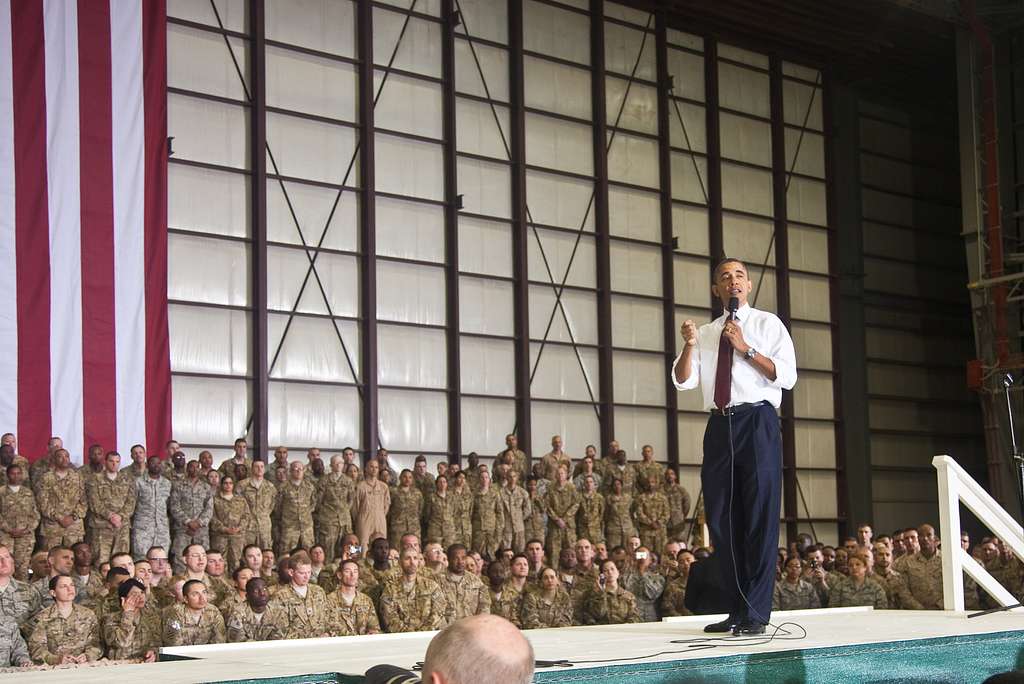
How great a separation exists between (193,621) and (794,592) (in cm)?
632

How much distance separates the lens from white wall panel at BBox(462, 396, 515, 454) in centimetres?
1636

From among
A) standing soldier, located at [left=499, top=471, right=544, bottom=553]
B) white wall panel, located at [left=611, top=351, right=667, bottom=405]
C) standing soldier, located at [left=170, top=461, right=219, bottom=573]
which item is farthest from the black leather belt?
white wall panel, located at [left=611, top=351, right=667, bottom=405]

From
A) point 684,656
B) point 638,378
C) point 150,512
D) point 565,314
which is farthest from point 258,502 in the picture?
point 684,656

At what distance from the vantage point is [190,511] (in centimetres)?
1275

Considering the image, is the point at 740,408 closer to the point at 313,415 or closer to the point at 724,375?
the point at 724,375

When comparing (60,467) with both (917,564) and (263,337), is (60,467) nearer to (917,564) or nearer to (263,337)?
(263,337)

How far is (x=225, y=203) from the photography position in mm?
14688

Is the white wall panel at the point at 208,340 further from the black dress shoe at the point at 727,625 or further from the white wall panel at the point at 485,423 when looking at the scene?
the black dress shoe at the point at 727,625

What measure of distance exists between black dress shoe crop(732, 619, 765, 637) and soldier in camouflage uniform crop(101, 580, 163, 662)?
5.67 metres

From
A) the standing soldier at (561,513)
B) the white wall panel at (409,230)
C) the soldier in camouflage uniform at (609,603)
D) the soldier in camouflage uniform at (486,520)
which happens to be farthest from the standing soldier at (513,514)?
the white wall panel at (409,230)

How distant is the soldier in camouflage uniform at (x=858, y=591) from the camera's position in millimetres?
12609

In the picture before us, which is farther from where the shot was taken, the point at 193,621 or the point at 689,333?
the point at 193,621

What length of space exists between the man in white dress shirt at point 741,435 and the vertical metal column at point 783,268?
47.2ft

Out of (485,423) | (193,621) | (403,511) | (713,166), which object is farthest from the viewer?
(713,166)
